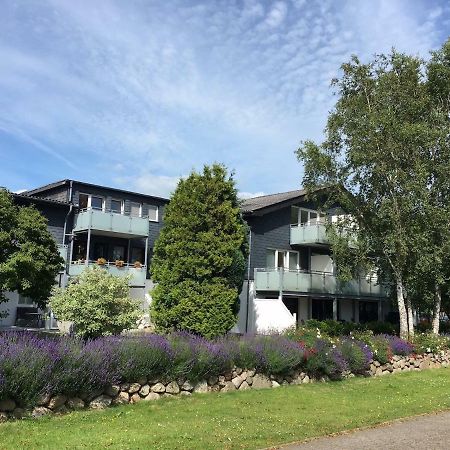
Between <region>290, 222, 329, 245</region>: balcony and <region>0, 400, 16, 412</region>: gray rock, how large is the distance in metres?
26.0

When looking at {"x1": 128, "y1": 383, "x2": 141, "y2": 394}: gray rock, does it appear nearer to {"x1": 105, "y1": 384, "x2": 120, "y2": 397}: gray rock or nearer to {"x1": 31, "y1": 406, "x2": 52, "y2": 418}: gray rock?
{"x1": 105, "y1": 384, "x2": 120, "y2": 397}: gray rock

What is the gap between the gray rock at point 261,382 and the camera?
12563mm

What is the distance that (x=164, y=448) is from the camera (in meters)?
7.19

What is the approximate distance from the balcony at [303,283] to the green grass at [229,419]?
17026mm

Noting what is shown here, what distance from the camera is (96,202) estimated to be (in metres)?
31.7

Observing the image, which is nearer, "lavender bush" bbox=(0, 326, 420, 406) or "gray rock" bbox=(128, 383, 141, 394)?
"lavender bush" bbox=(0, 326, 420, 406)

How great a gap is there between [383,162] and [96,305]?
1260cm

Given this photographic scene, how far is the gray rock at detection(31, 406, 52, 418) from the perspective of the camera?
342 inches

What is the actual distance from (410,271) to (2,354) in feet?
54.7

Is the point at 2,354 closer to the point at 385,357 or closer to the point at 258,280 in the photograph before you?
the point at 385,357

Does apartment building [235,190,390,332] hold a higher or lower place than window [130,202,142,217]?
Result: lower

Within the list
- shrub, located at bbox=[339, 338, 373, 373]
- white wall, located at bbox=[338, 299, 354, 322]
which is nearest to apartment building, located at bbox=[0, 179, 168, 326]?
white wall, located at bbox=[338, 299, 354, 322]

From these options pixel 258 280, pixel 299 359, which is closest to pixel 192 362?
pixel 299 359

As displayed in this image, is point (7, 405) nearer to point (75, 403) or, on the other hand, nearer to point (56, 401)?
point (56, 401)
